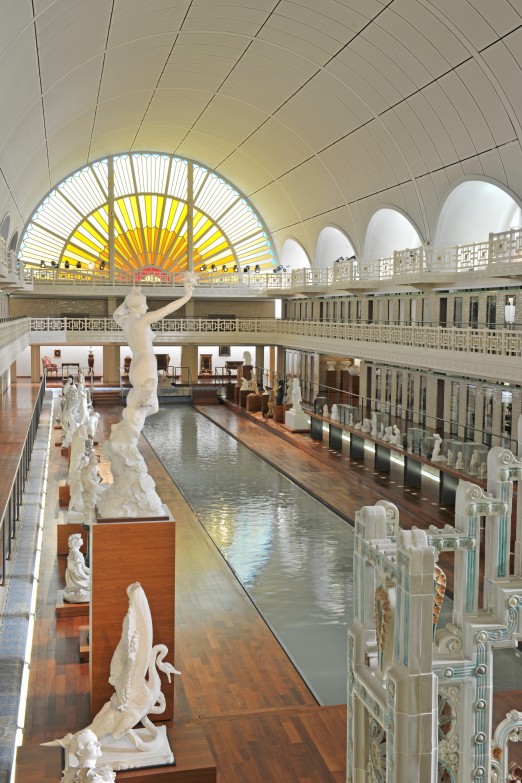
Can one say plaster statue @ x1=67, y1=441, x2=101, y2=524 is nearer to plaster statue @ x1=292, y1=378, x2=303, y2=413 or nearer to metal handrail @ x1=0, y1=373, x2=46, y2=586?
metal handrail @ x1=0, y1=373, x2=46, y2=586

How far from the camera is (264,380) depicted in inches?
1772

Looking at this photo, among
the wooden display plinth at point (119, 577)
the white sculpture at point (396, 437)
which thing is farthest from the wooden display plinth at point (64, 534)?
the white sculpture at point (396, 437)

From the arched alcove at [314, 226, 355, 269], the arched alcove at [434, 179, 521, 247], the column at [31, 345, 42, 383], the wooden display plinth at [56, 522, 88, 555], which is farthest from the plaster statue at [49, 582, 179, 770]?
the column at [31, 345, 42, 383]

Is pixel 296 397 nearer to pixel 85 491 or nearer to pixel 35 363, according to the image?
pixel 35 363

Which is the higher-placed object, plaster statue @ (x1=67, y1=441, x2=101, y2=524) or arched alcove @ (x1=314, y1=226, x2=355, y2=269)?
arched alcove @ (x1=314, y1=226, x2=355, y2=269)

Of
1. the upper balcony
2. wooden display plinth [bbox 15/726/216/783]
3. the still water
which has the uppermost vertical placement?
the upper balcony

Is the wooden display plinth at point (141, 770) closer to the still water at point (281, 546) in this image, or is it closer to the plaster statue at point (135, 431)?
the plaster statue at point (135, 431)

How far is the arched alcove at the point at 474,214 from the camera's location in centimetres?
2758

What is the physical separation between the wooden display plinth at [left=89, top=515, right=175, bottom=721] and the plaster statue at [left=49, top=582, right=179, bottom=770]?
1.78ft

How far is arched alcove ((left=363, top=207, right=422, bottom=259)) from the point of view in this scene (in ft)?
115

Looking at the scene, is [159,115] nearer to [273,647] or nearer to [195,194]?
[195,194]

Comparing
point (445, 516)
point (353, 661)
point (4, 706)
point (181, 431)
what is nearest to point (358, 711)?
point (353, 661)

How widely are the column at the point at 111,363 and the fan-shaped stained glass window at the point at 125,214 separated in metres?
4.31

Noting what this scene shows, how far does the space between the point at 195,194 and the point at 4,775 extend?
147 ft
